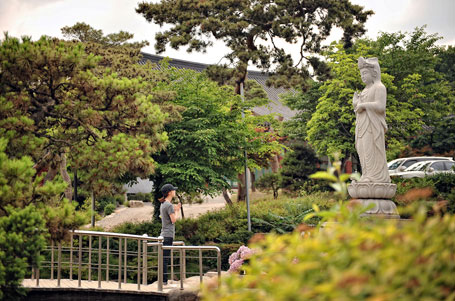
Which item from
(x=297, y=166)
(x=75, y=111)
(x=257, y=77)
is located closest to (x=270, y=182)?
(x=297, y=166)

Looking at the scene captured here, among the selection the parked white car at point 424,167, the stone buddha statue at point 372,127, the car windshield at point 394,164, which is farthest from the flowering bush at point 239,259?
the car windshield at point 394,164

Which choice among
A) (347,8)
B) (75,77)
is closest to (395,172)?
(347,8)

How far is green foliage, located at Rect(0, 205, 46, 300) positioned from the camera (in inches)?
226

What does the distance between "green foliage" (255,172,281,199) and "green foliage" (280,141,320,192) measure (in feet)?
1.36

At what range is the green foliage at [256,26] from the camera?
17.8 meters

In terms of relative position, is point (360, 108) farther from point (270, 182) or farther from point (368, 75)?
point (270, 182)

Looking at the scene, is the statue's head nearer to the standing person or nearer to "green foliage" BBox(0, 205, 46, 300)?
the standing person

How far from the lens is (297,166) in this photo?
2553 centimetres

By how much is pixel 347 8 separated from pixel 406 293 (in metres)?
18.4

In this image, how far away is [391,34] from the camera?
24859 mm

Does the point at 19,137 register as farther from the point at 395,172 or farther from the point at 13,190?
the point at 395,172

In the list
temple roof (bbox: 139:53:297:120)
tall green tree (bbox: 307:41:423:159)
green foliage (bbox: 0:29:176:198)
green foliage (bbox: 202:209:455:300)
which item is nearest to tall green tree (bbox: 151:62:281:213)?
tall green tree (bbox: 307:41:423:159)

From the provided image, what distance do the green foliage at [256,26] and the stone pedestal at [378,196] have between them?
29.7 ft

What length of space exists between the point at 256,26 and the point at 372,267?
1698cm
